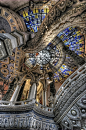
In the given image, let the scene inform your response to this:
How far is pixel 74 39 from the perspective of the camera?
377 inches

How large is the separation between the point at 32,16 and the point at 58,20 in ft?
10.9

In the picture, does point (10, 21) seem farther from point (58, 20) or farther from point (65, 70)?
point (65, 70)

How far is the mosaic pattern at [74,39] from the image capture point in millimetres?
9055

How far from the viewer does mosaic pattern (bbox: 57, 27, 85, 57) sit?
9.05 metres

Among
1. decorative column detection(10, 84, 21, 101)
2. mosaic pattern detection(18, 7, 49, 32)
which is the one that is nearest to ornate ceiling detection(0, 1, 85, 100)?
mosaic pattern detection(18, 7, 49, 32)

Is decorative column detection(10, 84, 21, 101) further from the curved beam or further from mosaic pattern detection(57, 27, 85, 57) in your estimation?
mosaic pattern detection(57, 27, 85, 57)

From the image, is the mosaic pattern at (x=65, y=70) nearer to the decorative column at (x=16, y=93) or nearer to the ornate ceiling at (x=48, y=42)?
the ornate ceiling at (x=48, y=42)

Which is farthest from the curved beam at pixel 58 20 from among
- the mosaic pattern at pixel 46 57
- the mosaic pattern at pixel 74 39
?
the mosaic pattern at pixel 46 57

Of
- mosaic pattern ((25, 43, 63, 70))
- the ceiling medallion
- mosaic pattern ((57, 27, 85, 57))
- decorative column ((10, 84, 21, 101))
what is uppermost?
the ceiling medallion

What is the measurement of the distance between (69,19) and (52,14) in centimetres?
115

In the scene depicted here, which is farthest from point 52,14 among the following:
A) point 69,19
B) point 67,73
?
point 67,73

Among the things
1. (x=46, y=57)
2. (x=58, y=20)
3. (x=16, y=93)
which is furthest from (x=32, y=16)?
(x=16, y=93)

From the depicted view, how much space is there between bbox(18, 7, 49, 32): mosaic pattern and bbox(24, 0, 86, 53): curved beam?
1.72m

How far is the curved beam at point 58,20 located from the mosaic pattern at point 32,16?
67.7 inches
